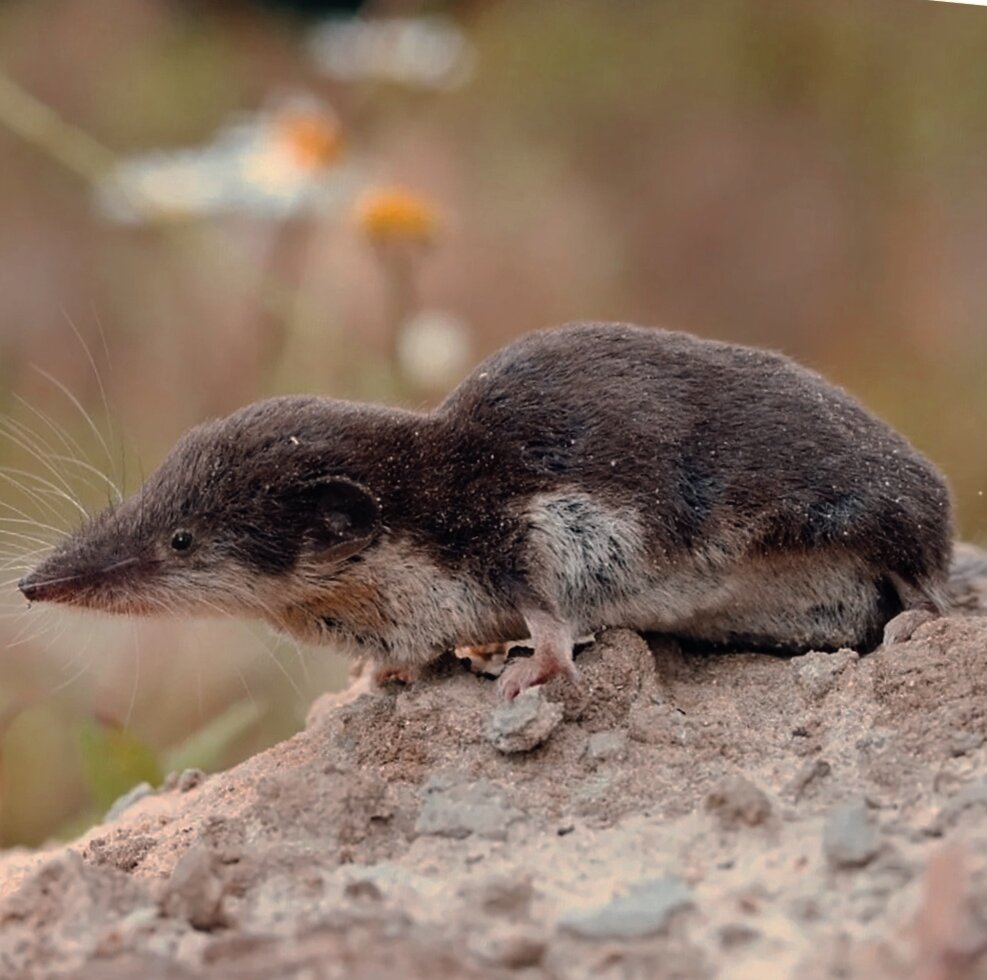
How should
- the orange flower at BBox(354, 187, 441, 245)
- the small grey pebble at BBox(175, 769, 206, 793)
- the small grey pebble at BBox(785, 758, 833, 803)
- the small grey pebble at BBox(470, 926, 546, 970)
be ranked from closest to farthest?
the small grey pebble at BBox(470, 926, 546, 970) → the small grey pebble at BBox(785, 758, 833, 803) → the small grey pebble at BBox(175, 769, 206, 793) → the orange flower at BBox(354, 187, 441, 245)

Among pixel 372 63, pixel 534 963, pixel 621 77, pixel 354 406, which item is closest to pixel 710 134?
pixel 621 77

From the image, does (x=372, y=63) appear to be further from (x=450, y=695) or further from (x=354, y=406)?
(x=450, y=695)

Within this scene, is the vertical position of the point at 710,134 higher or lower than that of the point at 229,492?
higher

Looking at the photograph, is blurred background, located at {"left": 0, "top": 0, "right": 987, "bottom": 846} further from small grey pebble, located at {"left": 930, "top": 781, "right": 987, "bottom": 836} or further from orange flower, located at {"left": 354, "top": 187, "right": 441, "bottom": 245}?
small grey pebble, located at {"left": 930, "top": 781, "right": 987, "bottom": 836}

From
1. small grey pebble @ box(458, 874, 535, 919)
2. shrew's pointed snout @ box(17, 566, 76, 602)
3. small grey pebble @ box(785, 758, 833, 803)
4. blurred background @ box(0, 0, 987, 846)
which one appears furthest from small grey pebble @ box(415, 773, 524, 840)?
blurred background @ box(0, 0, 987, 846)

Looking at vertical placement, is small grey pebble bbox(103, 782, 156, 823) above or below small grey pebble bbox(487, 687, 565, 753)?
below

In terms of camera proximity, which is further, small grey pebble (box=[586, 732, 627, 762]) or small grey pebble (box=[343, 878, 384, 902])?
small grey pebble (box=[586, 732, 627, 762])

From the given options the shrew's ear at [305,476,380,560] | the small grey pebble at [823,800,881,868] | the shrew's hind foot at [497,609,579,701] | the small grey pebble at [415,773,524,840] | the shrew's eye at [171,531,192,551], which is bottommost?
the small grey pebble at [415,773,524,840]

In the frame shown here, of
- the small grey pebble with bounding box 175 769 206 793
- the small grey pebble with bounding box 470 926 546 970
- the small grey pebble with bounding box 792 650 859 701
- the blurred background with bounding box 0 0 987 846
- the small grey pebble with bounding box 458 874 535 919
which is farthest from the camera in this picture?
the blurred background with bounding box 0 0 987 846
